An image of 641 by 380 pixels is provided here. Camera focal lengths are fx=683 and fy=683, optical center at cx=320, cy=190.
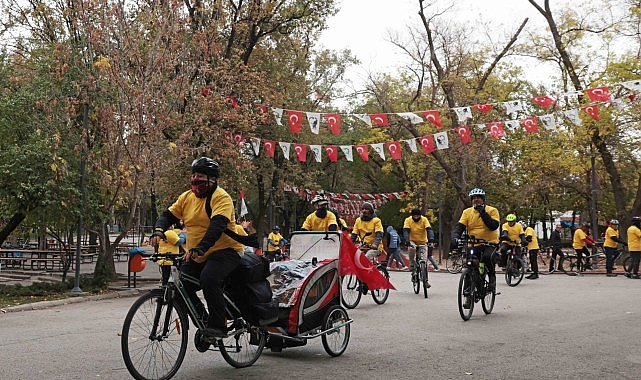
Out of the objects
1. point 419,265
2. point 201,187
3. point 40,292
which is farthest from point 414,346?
point 40,292

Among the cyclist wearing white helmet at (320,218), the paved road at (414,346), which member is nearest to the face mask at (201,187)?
the paved road at (414,346)

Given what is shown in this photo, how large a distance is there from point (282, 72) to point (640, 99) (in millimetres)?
16282

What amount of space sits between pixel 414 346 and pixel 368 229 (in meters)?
5.71

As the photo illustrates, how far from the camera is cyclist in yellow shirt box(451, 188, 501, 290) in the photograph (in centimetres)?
1083

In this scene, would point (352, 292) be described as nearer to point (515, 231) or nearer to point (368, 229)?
point (368, 229)

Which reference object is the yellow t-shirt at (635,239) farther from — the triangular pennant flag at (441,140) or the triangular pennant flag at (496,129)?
the triangular pennant flag at (441,140)

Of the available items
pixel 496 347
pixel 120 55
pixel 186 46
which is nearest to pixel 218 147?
pixel 186 46

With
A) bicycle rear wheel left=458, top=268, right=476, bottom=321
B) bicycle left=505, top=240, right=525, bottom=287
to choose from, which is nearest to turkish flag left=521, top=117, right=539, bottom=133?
bicycle left=505, top=240, right=525, bottom=287

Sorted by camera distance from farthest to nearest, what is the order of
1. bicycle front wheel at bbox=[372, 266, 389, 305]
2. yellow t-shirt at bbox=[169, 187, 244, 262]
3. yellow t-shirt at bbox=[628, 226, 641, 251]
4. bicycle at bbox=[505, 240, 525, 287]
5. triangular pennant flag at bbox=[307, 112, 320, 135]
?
triangular pennant flag at bbox=[307, 112, 320, 135] < yellow t-shirt at bbox=[628, 226, 641, 251] < bicycle at bbox=[505, 240, 525, 287] < bicycle front wheel at bbox=[372, 266, 389, 305] < yellow t-shirt at bbox=[169, 187, 244, 262]

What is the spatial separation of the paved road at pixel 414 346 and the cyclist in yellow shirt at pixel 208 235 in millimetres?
710

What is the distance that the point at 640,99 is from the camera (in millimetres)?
27438

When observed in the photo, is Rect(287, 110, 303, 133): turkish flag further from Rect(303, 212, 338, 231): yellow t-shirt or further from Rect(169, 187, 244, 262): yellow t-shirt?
Rect(169, 187, 244, 262): yellow t-shirt

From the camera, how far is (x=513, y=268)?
1750 centimetres

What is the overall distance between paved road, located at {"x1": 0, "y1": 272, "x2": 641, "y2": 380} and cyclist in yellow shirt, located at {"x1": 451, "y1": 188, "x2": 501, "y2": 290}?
91cm
